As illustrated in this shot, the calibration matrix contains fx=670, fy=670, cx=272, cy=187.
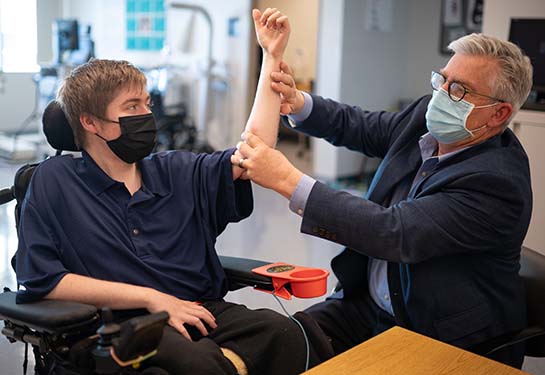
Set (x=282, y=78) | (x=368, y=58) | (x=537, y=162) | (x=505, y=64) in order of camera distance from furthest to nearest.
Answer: (x=368, y=58) < (x=537, y=162) < (x=282, y=78) < (x=505, y=64)

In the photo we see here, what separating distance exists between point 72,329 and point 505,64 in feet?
4.18

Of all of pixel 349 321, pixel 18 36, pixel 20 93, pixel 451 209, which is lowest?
pixel 349 321

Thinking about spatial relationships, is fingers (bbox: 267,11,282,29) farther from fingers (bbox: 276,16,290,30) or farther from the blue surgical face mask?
the blue surgical face mask

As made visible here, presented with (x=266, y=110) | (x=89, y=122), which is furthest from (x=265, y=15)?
(x=89, y=122)

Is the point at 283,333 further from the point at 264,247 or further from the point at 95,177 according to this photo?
the point at 264,247

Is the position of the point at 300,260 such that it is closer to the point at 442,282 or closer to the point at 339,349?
the point at 339,349

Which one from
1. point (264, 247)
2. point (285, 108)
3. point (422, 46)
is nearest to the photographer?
point (285, 108)

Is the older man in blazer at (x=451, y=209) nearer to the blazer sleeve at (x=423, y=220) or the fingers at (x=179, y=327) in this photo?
the blazer sleeve at (x=423, y=220)

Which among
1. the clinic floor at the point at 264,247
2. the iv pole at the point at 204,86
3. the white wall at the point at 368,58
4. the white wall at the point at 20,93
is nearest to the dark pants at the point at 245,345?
the clinic floor at the point at 264,247

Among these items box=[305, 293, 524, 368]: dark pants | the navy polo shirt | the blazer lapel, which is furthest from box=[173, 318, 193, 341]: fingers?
the blazer lapel

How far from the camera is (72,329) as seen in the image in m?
1.53

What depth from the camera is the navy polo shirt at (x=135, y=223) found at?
67.0 inches

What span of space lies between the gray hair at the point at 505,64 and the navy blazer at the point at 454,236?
5.3 inches

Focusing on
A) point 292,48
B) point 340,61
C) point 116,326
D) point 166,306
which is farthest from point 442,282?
point 292,48
